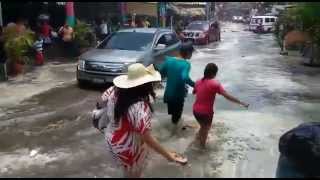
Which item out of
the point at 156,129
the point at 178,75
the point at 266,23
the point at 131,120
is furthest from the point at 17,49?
the point at 266,23

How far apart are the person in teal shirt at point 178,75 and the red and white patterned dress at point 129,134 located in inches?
142

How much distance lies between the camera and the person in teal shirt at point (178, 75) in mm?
7844

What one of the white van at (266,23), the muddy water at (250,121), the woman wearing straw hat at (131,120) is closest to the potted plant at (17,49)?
the muddy water at (250,121)

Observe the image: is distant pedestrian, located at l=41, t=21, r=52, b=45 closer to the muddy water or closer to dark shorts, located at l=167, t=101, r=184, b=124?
the muddy water

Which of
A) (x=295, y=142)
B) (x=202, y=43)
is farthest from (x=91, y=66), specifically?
(x=202, y=43)

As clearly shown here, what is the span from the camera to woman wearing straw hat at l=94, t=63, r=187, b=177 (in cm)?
393

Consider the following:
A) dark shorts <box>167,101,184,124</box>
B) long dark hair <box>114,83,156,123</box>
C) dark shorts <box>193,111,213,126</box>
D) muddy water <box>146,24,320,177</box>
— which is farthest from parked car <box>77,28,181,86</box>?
long dark hair <box>114,83,156,123</box>

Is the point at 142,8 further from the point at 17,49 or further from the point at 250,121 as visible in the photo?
the point at 250,121

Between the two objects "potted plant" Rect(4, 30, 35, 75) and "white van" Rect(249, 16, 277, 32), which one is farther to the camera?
"white van" Rect(249, 16, 277, 32)

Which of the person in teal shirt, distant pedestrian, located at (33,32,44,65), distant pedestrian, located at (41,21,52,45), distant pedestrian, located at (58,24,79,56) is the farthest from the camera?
distant pedestrian, located at (41,21,52,45)

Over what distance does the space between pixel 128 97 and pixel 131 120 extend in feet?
0.60

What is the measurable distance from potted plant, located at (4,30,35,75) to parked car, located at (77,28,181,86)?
232 centimetres

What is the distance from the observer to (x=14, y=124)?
A: 8.99m

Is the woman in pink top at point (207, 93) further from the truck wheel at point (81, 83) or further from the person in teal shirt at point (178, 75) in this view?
the truck wheel at point (81, 83)
